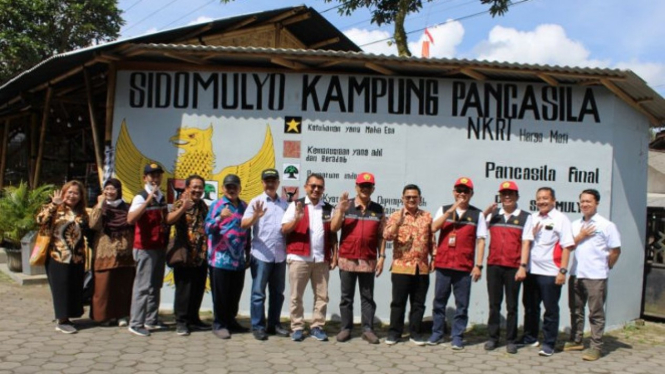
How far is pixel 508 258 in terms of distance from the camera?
603 centimetres

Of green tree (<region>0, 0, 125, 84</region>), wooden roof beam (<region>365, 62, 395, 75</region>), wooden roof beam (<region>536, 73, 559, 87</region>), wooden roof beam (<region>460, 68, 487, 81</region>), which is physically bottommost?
wooden roof beam (<region>536, 73, 559, 87</region>)

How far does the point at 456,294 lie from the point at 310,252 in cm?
152

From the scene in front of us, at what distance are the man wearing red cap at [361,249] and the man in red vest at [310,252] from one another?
0.13m

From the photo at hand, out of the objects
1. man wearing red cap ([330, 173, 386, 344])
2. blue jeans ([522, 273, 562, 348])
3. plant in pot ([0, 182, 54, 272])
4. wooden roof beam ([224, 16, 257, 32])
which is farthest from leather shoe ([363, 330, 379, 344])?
plant in pot ([0, 182, 54, 272])

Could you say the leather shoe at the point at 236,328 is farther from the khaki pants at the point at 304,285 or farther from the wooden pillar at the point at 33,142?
the wooden pillar at the point at 33,142

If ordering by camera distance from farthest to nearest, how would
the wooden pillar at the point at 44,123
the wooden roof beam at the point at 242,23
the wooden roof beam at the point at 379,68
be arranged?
1. the wooden roof beam at the point at 242,23
2. the wooden pillar at the point at 44,123
3. the wooden roof beam at the point at 379,68

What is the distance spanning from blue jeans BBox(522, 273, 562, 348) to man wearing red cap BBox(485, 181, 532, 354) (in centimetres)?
14

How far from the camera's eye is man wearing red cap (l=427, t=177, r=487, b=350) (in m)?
6.05

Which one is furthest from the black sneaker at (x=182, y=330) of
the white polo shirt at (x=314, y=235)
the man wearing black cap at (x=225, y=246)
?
the white polo shirt at (x=314, y=235)

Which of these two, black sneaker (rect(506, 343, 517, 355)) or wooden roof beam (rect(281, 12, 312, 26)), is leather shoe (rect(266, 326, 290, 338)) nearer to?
black sneaker (rect(506, 343, 517, 355))

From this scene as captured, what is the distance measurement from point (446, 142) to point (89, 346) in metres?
4.47

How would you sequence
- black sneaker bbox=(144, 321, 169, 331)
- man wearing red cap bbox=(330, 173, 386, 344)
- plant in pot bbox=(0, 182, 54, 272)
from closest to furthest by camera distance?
man wearing red cap bbox=(330, 173, 386, 344)
black sneaker bbox=(144, 321, 169, 331)
plant in pot bbox=(0, 182, 54, 272)

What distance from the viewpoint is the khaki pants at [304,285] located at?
621cm

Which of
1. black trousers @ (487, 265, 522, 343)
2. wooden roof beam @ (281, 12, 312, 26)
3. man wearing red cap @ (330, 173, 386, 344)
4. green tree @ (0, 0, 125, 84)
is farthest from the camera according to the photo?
green tree @ (0, 0, 125, 84)
